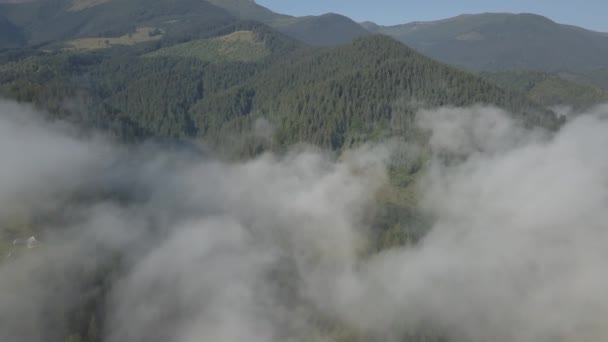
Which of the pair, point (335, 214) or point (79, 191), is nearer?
point (79, 191)

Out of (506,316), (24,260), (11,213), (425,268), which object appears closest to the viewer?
(24,260)

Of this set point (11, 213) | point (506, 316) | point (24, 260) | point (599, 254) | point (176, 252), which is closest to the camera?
point (24, 260)

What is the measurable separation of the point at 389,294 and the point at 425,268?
22440mm

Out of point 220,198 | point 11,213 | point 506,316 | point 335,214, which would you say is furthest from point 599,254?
point 11,213

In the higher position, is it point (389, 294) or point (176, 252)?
point (176, 252)

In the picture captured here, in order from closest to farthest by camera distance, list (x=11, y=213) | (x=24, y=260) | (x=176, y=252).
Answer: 1. (x=24, y=260)
2. (x=11, y=213)
3. (x=176, y=252)

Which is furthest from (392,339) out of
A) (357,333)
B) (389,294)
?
(389,294)

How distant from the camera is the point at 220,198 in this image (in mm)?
172625

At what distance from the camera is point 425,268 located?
500ft

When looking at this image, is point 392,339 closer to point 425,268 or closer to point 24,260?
point 425,268

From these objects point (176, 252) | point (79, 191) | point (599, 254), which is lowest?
point (599, 254)

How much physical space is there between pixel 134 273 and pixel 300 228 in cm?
6493

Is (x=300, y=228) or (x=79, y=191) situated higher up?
(x=79, y=191)

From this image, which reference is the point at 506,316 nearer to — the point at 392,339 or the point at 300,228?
the point at 392,339
